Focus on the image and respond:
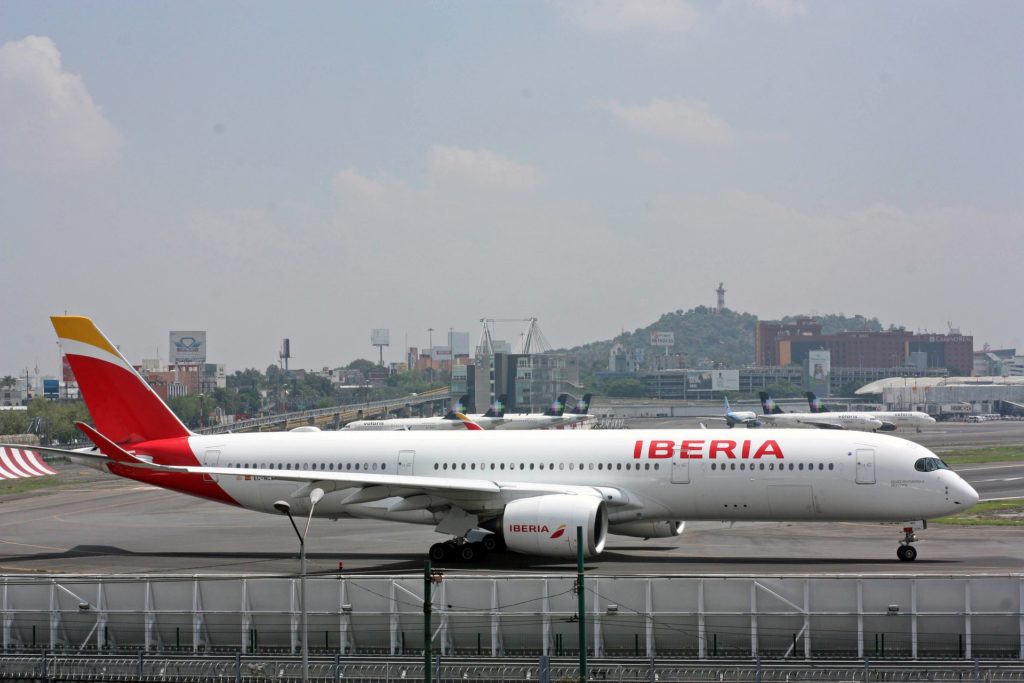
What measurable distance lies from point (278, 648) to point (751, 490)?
15.4 m

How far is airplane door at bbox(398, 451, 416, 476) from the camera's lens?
124ft

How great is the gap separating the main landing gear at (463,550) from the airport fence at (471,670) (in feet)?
36.2

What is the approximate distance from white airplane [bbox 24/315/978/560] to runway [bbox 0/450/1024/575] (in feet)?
4.26

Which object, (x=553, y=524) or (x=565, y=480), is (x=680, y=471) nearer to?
(x=565, y=480)

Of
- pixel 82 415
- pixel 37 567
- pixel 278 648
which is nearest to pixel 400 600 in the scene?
pixel 278 648

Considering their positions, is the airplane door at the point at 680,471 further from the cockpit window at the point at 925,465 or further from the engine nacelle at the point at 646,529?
the cockpit window at the point at 925,465

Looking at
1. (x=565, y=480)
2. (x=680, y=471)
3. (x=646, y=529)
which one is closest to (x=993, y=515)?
(x=646, y=529)

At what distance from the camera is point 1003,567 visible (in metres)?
32.5

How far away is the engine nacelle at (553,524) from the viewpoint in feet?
107

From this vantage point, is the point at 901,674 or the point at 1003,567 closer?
the point at 901,674

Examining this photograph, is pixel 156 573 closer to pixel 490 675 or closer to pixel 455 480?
pixel 455 480

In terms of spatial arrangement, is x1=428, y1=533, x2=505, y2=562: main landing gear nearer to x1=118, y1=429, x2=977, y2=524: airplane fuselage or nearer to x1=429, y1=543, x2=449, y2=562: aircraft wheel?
x1=429, y1=543, x2=449, y2=562: aircraft wheel

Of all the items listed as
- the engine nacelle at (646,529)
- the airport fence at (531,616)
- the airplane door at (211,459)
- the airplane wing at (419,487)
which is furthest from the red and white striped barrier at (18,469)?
the engine nacelle at (646,529)

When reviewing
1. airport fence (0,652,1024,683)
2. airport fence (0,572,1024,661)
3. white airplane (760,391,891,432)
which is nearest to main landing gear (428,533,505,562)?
airport fence (0,572,1024,661)
